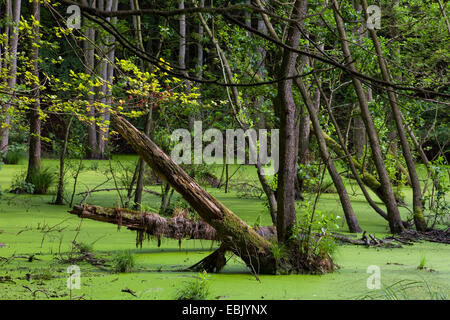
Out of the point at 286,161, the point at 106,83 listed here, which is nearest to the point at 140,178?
the point at 106,83

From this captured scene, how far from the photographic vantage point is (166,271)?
438 cm

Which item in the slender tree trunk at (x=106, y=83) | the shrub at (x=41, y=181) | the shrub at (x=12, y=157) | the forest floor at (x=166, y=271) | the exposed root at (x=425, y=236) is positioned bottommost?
the forest floor at (x=166, y=271)

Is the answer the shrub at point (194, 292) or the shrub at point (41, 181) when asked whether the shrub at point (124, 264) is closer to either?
the shrub at point (194, 292)

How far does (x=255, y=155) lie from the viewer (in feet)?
20.8

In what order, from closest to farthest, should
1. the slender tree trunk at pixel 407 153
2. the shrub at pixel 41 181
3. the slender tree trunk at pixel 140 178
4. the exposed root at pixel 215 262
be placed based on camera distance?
the exposed root at pixel 215 262 < the slender tree trunk at pixel 407 153 < the slender tree trunk at pixel 140 178 < the shrub at pixel 41 181

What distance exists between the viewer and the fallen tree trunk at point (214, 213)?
433cm

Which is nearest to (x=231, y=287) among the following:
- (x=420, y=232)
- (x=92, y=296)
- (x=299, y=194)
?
A: (x=92, y=296)

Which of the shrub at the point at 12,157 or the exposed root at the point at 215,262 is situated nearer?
the exposed root at the point at 215,262

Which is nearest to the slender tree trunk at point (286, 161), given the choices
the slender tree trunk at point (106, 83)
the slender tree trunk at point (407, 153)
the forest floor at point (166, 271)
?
the forest floor at point (166, 271)

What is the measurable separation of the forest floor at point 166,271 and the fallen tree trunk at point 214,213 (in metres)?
0.14

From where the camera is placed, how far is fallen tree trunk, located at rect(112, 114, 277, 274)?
14.2 ft

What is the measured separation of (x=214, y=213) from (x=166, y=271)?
56 cm

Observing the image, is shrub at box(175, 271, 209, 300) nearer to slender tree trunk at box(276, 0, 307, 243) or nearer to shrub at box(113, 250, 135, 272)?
shrub at box(113, 250, 135, 272)

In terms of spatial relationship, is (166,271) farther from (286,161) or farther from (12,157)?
(12,157)
